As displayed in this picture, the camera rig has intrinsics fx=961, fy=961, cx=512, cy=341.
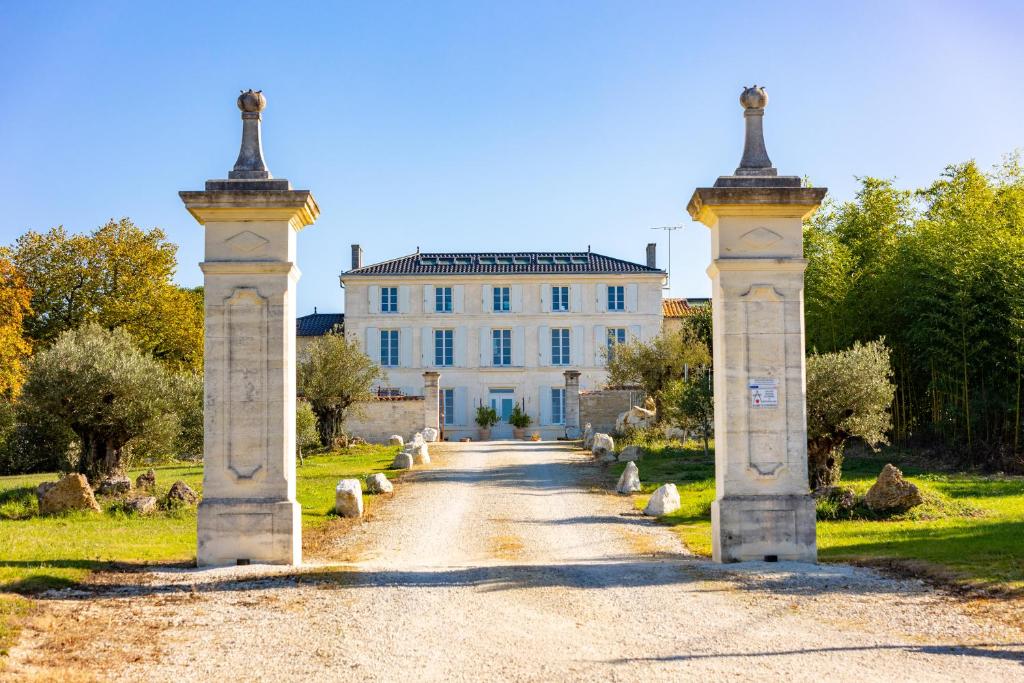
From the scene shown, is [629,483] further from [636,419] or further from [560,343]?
[560,343]

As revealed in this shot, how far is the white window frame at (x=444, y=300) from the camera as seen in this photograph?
139ft

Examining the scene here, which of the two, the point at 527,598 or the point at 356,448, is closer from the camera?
the point at 527,598

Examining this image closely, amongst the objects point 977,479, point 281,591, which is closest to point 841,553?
point 281,591

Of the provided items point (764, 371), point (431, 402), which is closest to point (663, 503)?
point (764, 371)

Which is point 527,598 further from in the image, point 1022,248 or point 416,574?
point 1022,248

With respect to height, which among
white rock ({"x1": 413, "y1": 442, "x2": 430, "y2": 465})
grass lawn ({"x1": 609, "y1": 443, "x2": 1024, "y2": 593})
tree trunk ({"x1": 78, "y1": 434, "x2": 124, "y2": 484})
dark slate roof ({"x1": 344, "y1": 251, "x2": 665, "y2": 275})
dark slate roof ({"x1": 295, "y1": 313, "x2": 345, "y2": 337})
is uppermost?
dark slate roof ({"x1": 344, "y1": 251, "x2": 665, "y2": 275})

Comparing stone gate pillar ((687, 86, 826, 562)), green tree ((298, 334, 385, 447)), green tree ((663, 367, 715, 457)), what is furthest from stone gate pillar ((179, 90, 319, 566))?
green tree ((298, 334, 385, 447))

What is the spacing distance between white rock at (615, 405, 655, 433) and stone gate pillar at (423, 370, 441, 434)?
597 centimetres

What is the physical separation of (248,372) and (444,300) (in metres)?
33.7

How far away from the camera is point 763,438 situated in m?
8.77

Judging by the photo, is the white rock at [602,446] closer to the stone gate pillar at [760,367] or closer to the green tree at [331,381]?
the green tree at [331,381]

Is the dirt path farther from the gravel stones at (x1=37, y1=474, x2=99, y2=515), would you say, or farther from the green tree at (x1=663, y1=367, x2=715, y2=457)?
the green tree at (x1=663, y1=367, x2=715, y2=457)

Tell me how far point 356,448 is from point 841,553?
19102 millimetres

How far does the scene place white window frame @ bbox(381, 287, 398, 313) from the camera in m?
42.2
